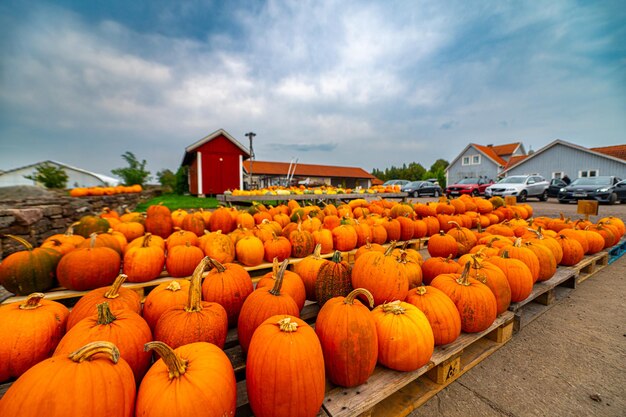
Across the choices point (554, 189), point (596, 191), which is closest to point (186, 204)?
point (596, 191)

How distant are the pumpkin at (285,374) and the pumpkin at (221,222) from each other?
3150 millimetres

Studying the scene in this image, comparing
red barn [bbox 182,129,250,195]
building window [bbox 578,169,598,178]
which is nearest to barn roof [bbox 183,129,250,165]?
red barn [bbox 182,129,250,195]

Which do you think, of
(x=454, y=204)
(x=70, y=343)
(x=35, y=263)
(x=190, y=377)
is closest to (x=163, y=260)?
(x=35, y=263)

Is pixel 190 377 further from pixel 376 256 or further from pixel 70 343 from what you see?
pixel 376 256

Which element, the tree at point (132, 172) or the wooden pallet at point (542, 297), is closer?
the wooden pallet at point (542, 297)

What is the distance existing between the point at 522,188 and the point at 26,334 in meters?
17.7

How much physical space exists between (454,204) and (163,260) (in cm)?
542

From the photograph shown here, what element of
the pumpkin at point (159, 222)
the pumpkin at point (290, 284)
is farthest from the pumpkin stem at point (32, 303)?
the pumpkin at point (159, 222)

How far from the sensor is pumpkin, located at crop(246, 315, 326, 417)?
1.08 m

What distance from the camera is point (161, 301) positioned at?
1.65 m

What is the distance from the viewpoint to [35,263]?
2254 millimetres

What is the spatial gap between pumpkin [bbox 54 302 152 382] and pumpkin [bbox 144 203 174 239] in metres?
2.66

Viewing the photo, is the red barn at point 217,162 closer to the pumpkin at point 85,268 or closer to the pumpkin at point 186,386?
the pumpkin at point 85,268

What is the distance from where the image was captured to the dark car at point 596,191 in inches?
455
